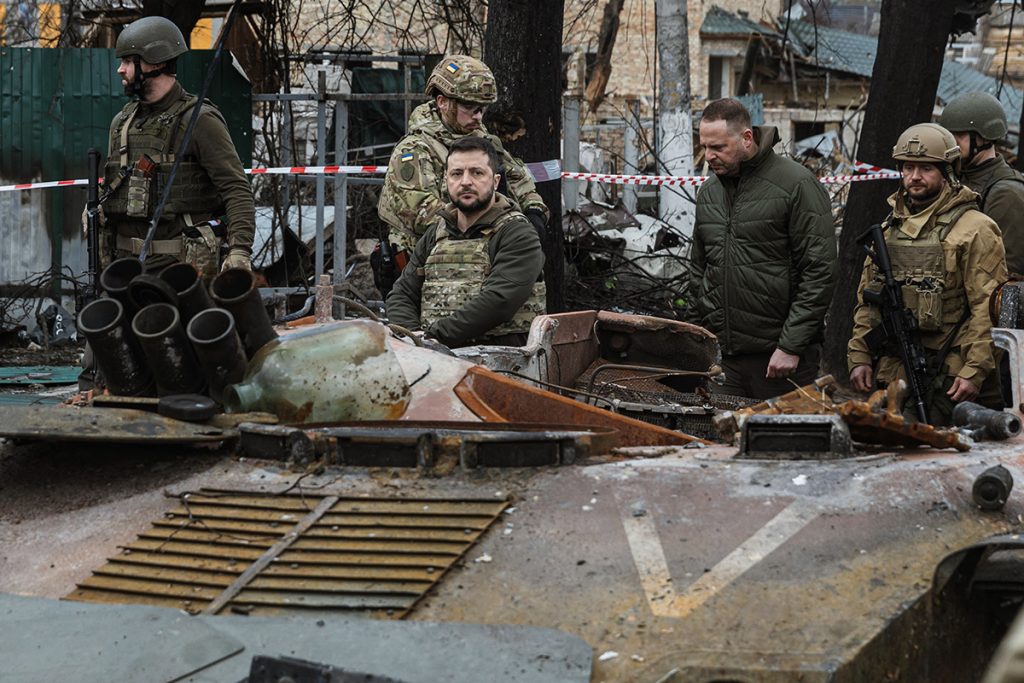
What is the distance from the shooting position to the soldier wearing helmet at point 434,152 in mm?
7125

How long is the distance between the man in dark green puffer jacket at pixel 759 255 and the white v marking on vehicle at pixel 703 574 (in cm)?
339

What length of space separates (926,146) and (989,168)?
1.23 meters

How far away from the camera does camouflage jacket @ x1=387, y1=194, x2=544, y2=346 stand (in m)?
5.75

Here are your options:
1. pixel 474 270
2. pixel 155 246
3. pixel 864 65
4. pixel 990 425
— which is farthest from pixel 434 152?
pixel 864 65

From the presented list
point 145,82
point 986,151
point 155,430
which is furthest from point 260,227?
point 155,430

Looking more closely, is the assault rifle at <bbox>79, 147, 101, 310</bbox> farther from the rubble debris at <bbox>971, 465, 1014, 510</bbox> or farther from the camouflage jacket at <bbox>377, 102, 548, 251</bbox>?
the rubble debris at <bbox>971, 465, 1014, 510</bbox>

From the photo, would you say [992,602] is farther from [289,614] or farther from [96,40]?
[96,40]

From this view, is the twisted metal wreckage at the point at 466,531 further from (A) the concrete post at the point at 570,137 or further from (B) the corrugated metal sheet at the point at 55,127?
(A) the concrete post at the point at 570,137

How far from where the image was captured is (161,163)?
23.4 ft

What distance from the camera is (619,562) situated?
3.08 metres

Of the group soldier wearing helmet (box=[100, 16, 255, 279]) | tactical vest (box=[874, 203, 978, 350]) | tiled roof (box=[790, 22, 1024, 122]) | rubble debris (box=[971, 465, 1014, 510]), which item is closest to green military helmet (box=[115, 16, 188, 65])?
soldier wearing helmet (box=[100, 16, 255, 279])

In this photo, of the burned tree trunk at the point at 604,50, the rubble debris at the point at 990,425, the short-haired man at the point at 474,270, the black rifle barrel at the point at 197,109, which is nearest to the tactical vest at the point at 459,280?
the short-haired man at the point at 474,270

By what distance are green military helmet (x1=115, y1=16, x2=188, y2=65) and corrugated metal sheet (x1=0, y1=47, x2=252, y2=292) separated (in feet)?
15.8

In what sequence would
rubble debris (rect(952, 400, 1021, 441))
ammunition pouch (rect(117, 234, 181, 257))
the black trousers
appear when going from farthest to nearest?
ammunition pouch (rect(117, 234, 181, 257)), the black trousers, rubble debris (rect(952, 400, 1021, 441))
